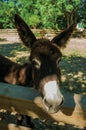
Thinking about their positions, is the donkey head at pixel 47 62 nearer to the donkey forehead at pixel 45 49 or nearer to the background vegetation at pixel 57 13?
the donkey forehead at pixel 45 49

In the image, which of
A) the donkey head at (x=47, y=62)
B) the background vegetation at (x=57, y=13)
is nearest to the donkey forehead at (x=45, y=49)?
the donkey head at (x=47, y=62)

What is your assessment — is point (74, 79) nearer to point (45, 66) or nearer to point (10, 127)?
point (45, 66)

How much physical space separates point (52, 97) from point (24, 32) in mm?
1378

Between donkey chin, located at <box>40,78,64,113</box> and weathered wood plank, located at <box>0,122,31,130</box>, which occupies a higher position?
donkey chin, located at <box>40,78,64,113</box>

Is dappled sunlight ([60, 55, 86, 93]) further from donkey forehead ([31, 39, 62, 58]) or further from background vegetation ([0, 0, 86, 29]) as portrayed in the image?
background vegetation ([0, 0, 86, 29])

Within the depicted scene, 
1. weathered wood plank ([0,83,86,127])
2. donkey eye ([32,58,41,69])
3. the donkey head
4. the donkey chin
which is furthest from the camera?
donkey eye ([32,58,41,69])

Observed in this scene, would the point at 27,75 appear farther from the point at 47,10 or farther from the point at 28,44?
the point at 47,10

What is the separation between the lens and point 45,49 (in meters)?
3.55

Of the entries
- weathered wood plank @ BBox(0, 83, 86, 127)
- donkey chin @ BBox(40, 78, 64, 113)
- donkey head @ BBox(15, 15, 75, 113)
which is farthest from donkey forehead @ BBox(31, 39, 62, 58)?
weathered wood plank @ BBox(0, 83, 86, 127)

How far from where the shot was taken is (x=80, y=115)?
2.41 meters

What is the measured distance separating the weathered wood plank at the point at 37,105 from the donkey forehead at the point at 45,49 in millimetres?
849

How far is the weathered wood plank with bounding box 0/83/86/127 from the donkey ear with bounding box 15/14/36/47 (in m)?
1.00

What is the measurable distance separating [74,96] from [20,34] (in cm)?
164

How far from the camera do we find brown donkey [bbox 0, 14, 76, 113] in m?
2.70
